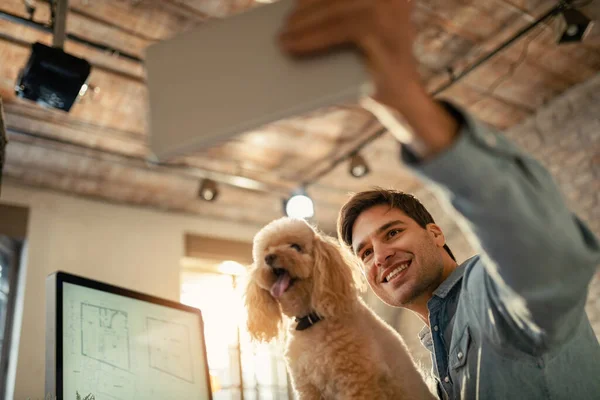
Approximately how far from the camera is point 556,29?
10.2 ft

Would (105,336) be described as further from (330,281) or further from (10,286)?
(10,286)

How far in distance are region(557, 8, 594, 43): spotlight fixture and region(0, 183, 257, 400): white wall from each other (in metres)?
3.72

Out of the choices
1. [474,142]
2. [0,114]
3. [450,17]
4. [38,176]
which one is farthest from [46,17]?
[474,142]

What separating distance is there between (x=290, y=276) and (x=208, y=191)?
2.76 metres

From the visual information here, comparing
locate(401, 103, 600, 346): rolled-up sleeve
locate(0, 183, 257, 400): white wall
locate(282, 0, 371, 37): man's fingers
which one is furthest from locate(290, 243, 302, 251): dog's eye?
locate(0, 183, 257, 400): white wall

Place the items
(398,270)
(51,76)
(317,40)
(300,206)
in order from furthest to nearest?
1. (300,206)
2. (51,76)
3. (398,270)
4. (317,40)

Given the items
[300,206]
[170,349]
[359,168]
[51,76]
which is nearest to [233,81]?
[170,349]

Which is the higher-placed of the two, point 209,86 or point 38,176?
point 38,176

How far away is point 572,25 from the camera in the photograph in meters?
3.01

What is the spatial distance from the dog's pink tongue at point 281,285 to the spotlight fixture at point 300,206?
2606 millimetres

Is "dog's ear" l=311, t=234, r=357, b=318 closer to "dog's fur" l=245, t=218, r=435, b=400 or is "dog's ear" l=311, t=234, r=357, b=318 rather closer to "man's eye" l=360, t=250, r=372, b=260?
"dog's fur" l=245, t=218, r=435, b=400

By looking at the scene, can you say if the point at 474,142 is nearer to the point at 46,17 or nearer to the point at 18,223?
the point at 46,17

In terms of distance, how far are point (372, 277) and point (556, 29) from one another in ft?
8.23

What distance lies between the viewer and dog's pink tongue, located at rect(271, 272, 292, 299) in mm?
1865
